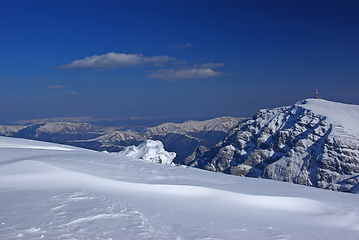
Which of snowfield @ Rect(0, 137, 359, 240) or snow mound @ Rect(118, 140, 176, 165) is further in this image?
snow mound @ Rect(118, 140, 176, 165)

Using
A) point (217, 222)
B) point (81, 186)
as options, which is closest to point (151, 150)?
point (81, 186)

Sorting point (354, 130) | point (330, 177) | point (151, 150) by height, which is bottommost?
point (330, 177)

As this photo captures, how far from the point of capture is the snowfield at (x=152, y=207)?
763 cm

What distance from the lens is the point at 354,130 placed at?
7495 inches

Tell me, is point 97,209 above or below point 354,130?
below

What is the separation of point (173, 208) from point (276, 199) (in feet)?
16.8

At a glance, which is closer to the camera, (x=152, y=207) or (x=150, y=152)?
(x=152, y=207)

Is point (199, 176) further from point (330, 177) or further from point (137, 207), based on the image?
point (330, 177)

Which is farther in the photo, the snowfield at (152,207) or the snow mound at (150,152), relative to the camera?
Result: the snow mound at (150,152)

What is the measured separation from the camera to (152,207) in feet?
32.6

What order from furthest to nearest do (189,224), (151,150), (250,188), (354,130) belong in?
(354,130) < (151,150) < (250,188) < (189,224)

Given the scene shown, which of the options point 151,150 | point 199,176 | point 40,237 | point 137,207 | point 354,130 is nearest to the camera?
point 40,237

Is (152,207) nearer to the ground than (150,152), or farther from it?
farther from it

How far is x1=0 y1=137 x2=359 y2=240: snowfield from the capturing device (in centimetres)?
763
